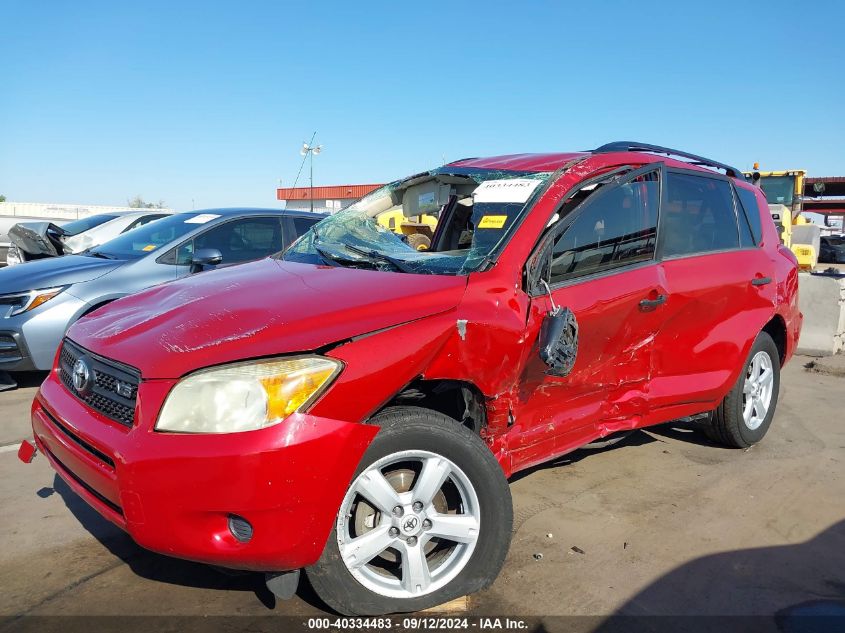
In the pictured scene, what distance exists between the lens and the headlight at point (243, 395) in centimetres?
211

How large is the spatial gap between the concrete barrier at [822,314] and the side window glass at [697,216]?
4282mm

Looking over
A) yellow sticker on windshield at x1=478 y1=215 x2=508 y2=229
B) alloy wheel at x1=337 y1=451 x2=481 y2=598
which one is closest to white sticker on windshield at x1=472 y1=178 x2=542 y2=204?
yellow sticker on windshield at x1=478 y1=215 x2=508 y2=229

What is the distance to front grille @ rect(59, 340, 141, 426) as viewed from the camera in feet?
7.54

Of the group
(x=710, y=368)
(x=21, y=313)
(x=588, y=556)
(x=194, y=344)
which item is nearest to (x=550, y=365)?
(x=588, y=556)

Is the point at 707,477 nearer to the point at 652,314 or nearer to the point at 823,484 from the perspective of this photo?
the point at 823,484

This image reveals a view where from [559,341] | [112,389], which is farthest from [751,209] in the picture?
[112,389]

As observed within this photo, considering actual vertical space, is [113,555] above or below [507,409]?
below

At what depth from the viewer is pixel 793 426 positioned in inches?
199

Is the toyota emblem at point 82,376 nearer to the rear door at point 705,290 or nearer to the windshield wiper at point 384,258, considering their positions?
the windshield wiper at point 384,258

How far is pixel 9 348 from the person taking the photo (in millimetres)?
5105

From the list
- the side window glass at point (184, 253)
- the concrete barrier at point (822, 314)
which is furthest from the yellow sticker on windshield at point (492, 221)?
the concrete barrier at point (822, 314)

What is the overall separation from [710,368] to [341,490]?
260 cm

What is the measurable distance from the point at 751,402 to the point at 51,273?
5443 mm

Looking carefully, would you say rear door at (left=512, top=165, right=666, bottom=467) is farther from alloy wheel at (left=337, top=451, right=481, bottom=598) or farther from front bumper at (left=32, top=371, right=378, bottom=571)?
front bumper at (left=32, top=371, right=378, bottom=571)
